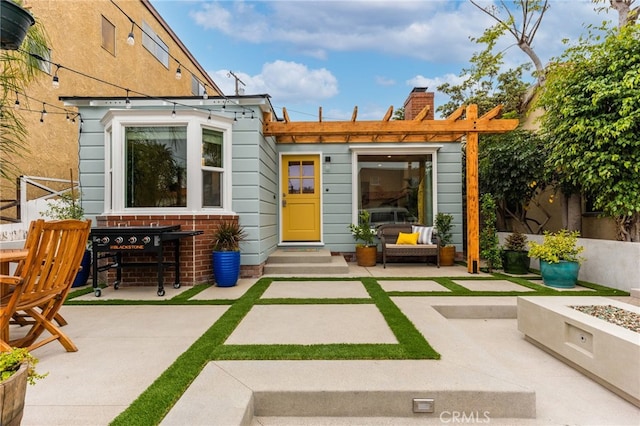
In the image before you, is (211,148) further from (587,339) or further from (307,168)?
(587,339)

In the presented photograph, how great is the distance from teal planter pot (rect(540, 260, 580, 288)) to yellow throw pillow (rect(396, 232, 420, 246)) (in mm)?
2334

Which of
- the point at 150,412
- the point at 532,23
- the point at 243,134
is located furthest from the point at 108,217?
the point at 532,23

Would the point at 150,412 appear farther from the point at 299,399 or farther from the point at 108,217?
the point at 108,217

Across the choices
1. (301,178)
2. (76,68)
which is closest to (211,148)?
(301,178)

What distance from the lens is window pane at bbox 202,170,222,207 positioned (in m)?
5.24

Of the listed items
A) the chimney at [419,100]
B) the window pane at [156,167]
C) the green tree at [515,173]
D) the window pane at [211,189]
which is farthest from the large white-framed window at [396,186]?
the window pane at [156,167]

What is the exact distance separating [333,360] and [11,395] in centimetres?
175

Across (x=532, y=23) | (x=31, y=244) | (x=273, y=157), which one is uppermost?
(x=532, y=23)

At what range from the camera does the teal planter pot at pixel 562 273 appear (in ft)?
15.4

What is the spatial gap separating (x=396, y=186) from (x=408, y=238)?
57.8 inches

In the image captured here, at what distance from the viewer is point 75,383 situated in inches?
81.8

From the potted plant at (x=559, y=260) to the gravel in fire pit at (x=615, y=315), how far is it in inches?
85.5

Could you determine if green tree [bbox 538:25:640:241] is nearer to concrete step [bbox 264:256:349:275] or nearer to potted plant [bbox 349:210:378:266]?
potted plant [bbox 349:210:378:266]

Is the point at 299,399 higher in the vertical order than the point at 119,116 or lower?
lower
